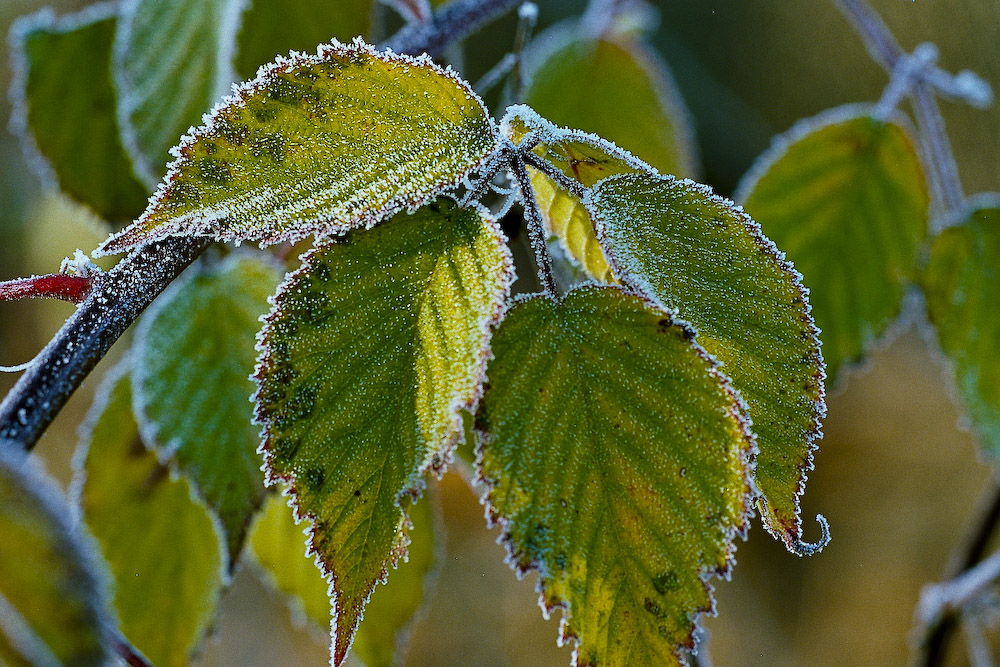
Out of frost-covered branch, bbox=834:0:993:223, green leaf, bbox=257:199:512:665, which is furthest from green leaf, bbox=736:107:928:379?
green leaf, bbox=257:199:512:665

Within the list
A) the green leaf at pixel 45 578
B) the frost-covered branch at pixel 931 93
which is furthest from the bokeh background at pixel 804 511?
the green leaf at pixel 45 578

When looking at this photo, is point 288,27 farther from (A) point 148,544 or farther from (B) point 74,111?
(A) point 148,544

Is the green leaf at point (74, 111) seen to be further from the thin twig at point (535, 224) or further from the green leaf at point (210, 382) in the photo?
the thin twig at point (535, 224)

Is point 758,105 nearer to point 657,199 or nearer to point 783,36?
point 783,36

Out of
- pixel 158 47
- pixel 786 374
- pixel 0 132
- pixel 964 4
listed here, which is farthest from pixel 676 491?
pixel 0 132

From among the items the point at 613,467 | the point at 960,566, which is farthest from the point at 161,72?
the point at 960,566
